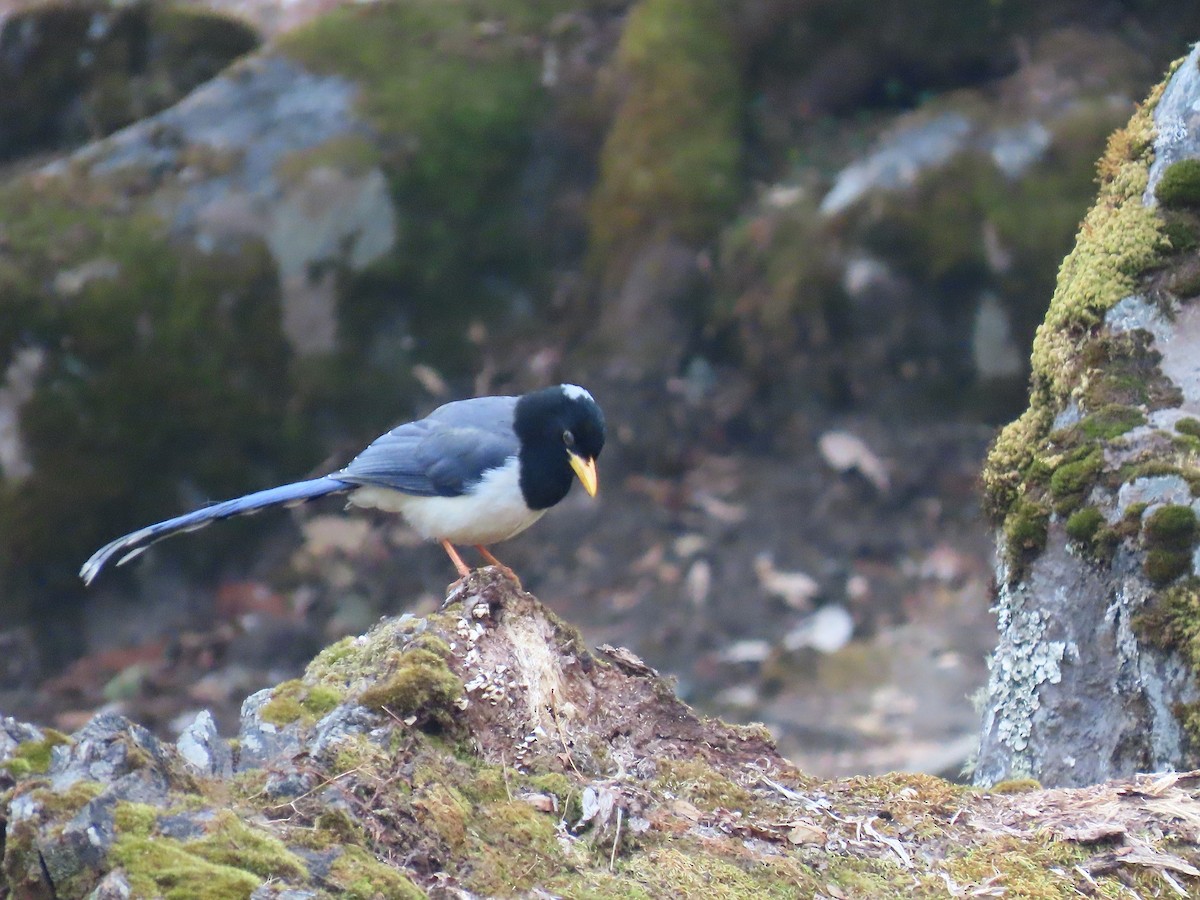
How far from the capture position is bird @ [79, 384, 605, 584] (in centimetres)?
475

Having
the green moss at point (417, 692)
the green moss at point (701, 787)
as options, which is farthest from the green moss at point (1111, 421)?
the green moss at point (417, 692)

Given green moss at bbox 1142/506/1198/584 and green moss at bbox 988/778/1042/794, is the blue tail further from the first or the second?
green moss at bbox 1142/506/1198/584

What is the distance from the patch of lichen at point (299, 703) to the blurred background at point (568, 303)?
387cm

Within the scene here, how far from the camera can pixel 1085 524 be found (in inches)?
153

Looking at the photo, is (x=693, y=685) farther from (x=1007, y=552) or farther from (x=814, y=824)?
(x=814, y=824)

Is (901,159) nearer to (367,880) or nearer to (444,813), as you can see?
(444,813)

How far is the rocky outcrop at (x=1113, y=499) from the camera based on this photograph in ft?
12.0

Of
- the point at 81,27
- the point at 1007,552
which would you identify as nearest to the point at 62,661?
the point at 81,27

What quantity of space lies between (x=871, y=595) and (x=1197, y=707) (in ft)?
12.2

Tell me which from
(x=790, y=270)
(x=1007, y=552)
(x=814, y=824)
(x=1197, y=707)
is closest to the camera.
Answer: (x=814, y=824)

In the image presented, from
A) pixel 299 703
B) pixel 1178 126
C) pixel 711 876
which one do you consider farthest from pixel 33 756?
pixel 1178 126

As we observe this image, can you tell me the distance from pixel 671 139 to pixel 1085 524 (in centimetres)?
475

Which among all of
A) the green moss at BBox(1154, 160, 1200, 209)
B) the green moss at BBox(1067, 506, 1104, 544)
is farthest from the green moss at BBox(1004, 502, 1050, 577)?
the green moss at BBox(1154, 160, 1200, 209)

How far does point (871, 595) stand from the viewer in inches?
283
